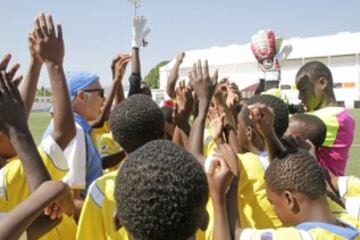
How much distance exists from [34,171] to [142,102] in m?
0.80

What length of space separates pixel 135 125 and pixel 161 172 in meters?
0.94

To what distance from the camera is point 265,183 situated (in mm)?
2525

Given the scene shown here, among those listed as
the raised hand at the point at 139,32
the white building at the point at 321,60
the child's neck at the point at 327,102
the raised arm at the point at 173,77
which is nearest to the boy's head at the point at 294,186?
the child's neck at the point at 327,102

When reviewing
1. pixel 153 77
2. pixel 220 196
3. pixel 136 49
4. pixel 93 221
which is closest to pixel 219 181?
pixel 220 196

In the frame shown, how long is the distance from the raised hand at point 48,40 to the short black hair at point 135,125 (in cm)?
42

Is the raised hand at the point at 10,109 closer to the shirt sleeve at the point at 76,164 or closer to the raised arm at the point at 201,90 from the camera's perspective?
the shirt sleeve at the point at 76,164

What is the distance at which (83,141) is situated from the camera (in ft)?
10.5

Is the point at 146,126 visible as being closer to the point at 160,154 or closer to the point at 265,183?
the point at 265,183

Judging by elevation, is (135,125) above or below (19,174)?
above

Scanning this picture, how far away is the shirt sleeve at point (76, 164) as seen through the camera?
301cm

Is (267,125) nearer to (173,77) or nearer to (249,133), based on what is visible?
(249,133)

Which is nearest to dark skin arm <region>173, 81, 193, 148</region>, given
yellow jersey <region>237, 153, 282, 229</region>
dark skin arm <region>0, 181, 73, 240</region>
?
yellow jersey <region>237, 153, 282, 229</region>

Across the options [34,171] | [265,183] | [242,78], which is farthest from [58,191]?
[242,78]

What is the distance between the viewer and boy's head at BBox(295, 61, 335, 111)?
14.3 feet
